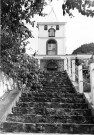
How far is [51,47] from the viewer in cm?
2791

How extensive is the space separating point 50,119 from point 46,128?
2.21ft

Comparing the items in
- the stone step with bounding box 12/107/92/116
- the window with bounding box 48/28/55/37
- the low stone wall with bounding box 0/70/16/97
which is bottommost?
the stone step with bounding box 12/107/92/116

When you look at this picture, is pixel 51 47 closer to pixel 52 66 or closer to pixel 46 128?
pixel 52 66

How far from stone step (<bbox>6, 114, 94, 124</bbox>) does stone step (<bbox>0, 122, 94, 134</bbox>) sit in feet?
1.66

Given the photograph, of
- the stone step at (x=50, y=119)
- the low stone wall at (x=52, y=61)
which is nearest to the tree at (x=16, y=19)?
the stone step at (x=50, y=119)

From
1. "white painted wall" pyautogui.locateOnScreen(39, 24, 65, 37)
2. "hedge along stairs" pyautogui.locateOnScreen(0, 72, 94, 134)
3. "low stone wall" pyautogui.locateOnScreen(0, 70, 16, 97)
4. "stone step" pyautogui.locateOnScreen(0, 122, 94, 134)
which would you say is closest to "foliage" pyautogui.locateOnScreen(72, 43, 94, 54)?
"white painted wall" pyautogui.locateOnScreen(39, 24, 65, 37)

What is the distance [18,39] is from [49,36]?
857 inches

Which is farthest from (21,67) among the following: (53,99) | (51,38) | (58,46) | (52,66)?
(51,38)

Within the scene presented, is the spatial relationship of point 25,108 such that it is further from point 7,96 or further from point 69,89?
point 69,89

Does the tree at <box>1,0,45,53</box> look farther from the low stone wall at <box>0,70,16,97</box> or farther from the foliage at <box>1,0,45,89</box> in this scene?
the low stone wall at <box>0,70,16,97</box>

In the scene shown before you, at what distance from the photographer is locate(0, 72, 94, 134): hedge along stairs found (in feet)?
19.6

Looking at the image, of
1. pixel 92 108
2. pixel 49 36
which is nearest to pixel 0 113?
pixel 92 108

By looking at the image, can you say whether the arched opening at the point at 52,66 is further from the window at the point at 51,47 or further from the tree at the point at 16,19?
the tree at the point at 16,19

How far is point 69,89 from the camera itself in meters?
10.3
